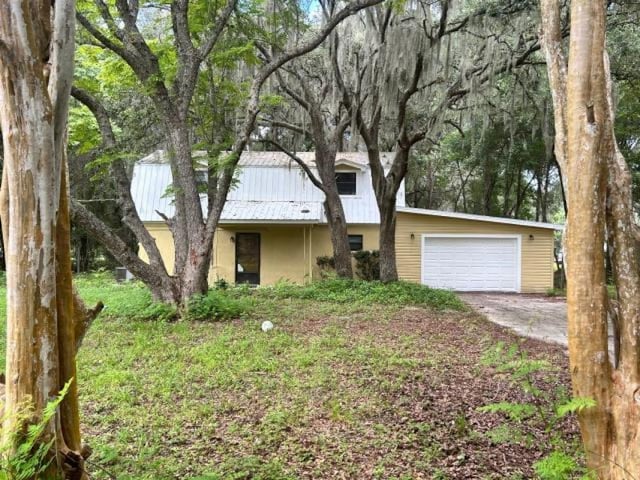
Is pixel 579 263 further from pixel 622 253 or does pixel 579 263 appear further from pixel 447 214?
pixel 447 214

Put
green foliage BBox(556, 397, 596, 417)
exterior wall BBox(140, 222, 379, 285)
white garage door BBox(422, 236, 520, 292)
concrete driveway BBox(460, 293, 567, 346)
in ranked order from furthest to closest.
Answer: exterior wall BBox(140, 222, 379, 285)
white garage door BBox(422, 236, 520, 292)
concrete driveway BBox(460, 293, 567, 346)
green foliage BBox(556, 397, 596, 417)

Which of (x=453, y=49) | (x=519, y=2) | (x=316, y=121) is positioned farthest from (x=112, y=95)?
(x=519, y=2)

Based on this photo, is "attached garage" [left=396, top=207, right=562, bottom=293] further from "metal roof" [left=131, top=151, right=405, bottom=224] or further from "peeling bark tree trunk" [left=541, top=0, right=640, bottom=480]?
"peeling bark tree trunk" [left=541, top=0, right=640, bottom=480]

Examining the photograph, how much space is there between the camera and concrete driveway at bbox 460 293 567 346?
7066 millimetres

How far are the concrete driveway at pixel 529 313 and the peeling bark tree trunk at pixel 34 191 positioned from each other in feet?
16.5

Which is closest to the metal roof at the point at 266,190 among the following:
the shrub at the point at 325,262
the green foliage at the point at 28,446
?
the shrub at the point at 325,262

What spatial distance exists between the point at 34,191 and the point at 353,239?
44.7 ft

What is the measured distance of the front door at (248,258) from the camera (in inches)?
589

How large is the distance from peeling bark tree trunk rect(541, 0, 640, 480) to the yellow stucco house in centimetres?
1174

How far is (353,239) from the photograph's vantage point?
603 inches

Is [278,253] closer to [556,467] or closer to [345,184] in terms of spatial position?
[345,184]

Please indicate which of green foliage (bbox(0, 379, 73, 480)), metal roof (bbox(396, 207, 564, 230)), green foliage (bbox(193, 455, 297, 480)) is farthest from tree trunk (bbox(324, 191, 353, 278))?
green foliage (bbox(0, 379, 73, 480))

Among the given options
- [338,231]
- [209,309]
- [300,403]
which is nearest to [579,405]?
[300,403]

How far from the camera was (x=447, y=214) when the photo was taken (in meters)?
14.4
